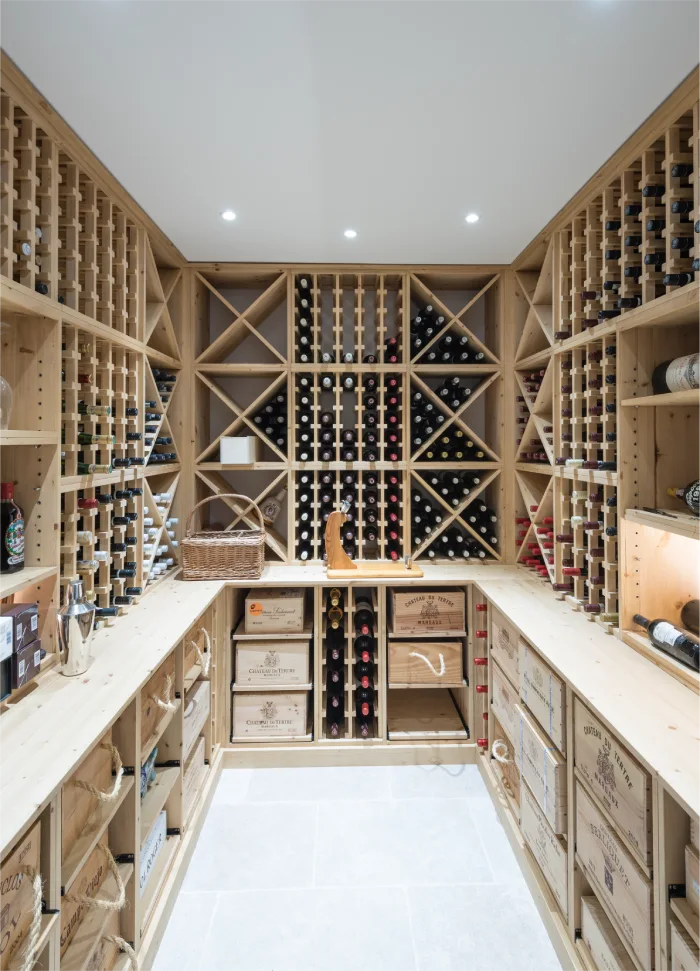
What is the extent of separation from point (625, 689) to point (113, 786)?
1.36m

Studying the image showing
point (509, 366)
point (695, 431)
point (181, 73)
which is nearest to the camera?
point (181, 73)

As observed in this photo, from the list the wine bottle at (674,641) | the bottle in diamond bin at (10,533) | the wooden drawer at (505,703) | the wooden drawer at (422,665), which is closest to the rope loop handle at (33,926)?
the bottle in diamond bin at (10,533)

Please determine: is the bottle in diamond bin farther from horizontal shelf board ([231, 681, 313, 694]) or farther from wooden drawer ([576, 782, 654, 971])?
wooden drawer ([576, 782, 654, 971])

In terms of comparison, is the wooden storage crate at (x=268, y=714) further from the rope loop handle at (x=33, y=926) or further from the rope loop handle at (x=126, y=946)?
the rope loop handle at (x=33, y=926)

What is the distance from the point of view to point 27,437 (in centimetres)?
140

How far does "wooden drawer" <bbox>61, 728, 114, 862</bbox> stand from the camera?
1.13 meters

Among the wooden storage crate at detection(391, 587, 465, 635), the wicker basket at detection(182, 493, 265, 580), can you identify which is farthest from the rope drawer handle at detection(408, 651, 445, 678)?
the wicker basket at detection(182, 493, 265, 580)

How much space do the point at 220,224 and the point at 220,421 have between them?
1.16 metres

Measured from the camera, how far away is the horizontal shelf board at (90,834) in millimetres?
1104

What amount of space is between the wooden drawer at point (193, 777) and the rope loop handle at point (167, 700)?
0.40 metres

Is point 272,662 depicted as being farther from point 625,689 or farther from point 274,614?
point 625,689

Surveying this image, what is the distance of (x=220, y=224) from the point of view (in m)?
2.25

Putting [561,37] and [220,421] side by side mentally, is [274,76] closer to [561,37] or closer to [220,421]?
[561,37]

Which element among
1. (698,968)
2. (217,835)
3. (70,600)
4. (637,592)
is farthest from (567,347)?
(217,835)
